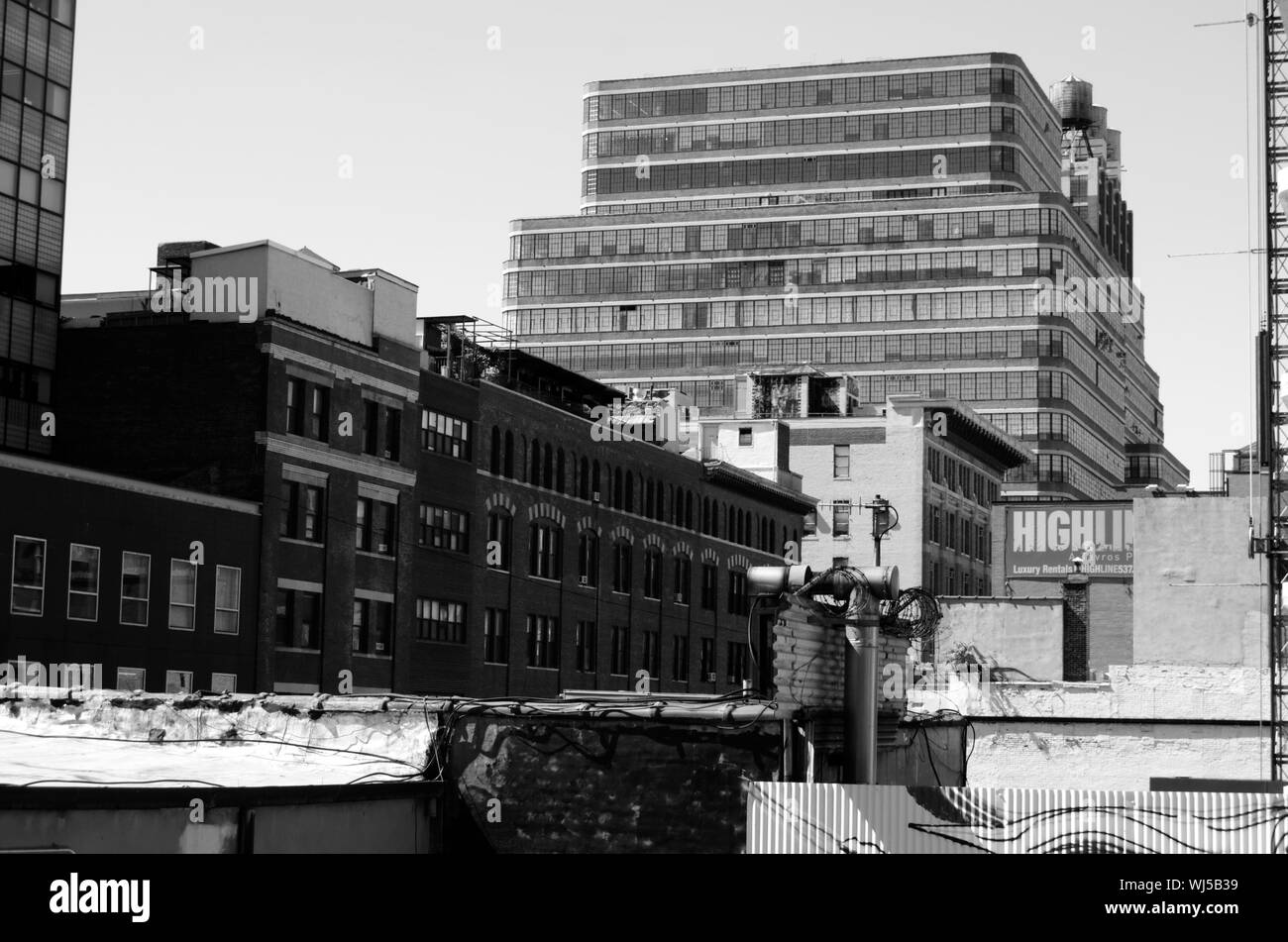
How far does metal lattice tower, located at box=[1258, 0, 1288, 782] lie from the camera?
5812 centimetres

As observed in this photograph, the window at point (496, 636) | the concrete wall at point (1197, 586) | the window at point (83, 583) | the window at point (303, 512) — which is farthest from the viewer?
the window at point (496, 636)

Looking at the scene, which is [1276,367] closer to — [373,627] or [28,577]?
[373,627]

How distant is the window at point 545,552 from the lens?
7319 centimetres

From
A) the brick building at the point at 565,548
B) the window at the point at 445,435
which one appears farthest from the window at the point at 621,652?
the window at the point at 445,435

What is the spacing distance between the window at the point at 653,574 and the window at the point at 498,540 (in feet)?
40.5

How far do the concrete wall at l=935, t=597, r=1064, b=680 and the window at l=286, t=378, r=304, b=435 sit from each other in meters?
Result: 23.8

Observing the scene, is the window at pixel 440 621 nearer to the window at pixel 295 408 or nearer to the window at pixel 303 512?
the window at pixel 303 512

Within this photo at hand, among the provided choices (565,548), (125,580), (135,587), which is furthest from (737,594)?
(125,580)

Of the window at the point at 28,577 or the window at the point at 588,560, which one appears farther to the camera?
the window at the point at 588,560

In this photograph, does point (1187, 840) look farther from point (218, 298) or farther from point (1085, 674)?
point (1085, 674)

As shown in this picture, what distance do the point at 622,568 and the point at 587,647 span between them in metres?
4.88

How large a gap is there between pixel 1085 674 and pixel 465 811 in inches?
1837

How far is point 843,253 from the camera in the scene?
516 ft

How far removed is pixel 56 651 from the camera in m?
49.3
